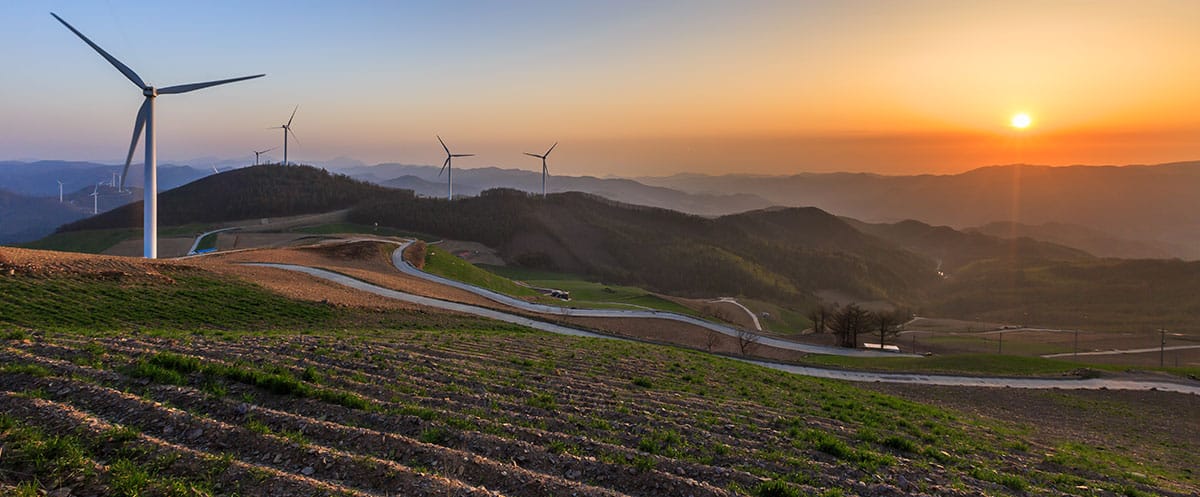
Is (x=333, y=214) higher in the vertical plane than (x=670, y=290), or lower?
higher

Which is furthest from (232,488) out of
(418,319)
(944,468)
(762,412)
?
(418,319)

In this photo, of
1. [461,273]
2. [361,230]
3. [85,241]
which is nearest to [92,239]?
[85,241]

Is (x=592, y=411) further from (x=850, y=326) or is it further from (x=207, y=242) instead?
(x=207, y=242)

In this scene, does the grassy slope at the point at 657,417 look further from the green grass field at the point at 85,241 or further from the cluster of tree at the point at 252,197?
the cluster of tree at the point at 252,197

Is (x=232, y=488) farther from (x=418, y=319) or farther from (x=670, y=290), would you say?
(x=670, y=290)

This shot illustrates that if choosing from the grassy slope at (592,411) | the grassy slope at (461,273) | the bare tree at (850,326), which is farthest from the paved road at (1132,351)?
the grassy slope at (461,273)

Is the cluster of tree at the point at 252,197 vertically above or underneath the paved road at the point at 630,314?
above

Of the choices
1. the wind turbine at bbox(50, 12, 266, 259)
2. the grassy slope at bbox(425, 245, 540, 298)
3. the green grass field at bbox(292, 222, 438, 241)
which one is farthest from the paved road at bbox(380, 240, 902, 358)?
the green grass field at bbox(292, 222, 438, 241)

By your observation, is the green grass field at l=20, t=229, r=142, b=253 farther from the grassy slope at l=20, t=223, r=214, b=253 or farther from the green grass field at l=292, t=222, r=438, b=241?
the green grass field at l=292, t=222, r=438, b=241
